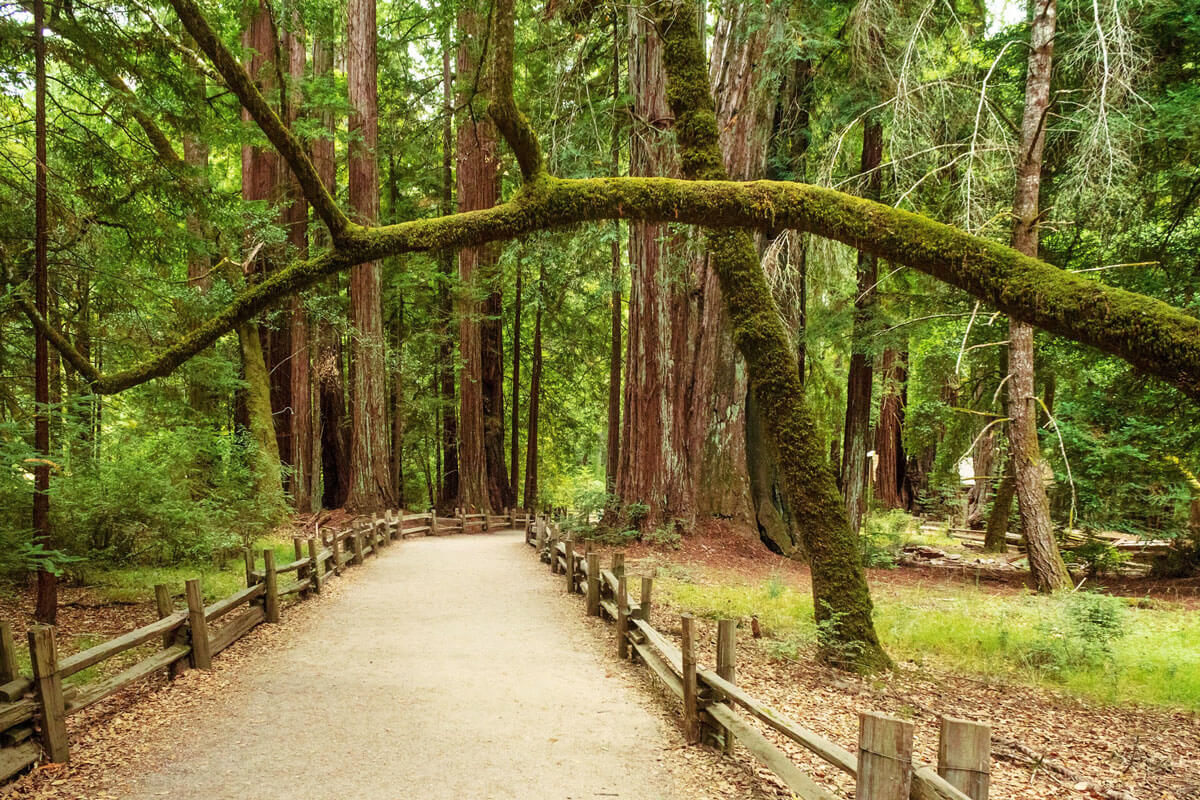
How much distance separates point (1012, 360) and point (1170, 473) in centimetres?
316

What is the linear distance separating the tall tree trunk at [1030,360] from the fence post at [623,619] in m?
6.56

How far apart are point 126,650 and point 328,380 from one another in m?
15.6

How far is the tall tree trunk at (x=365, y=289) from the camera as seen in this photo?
1759 centimetres

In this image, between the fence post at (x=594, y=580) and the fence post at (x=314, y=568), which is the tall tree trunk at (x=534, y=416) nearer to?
the fence post at (x=314, y=568)

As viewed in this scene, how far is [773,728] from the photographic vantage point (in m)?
4.57

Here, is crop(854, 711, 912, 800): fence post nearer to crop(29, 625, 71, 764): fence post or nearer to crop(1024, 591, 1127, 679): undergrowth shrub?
crop(1024, 591, 1127, 679): undergrowth shrub

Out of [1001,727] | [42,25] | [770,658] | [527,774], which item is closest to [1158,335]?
[1001,727]

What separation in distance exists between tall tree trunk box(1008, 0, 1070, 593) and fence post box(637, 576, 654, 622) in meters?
6.51

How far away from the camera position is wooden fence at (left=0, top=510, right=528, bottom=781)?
4500mm

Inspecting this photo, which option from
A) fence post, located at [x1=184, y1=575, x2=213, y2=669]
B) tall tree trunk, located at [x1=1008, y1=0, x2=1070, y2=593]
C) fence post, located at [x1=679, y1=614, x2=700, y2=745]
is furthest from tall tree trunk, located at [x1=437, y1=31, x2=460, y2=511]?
fence post, located at [x1=679, y1=614, x2=700, y2=745]

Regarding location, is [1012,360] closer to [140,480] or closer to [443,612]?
[443,612]

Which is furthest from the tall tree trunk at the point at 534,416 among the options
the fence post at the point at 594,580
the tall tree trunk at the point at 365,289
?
the fence post at the point at 594,580

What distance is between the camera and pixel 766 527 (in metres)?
14.2

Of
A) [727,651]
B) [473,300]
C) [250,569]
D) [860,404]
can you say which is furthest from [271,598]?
[473,300]
